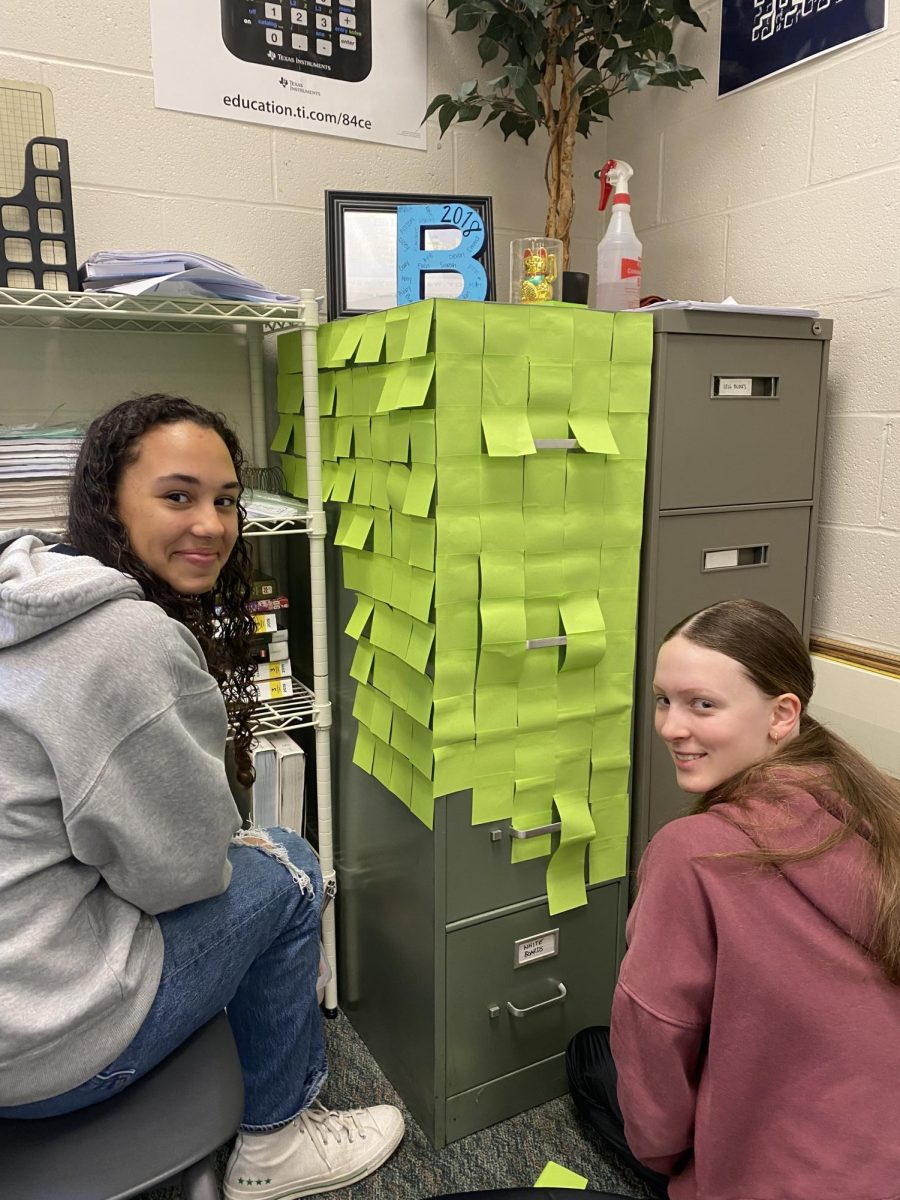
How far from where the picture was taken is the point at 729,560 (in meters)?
1.54

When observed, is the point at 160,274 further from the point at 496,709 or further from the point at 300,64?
the point at 496,709

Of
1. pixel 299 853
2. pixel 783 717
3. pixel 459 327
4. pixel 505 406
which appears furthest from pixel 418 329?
pixel 299 853

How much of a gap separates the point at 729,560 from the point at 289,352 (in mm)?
945

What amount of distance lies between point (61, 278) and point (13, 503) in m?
0.37

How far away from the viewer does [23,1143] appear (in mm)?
878

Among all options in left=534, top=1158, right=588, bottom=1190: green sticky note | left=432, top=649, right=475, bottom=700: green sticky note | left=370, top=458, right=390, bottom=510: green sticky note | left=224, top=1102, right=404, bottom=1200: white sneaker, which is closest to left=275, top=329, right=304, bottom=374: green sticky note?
left=370, top=458, right=390, bottom=510: green sticky note

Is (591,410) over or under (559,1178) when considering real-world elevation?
over

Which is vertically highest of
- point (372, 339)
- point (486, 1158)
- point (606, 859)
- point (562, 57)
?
point (562, 57)

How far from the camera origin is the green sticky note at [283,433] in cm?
177

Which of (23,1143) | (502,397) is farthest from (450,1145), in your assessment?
(502,397)

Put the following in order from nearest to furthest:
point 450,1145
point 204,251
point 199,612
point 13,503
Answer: point 199,612 < point 13,503 < point 450,1145 < point 204,251

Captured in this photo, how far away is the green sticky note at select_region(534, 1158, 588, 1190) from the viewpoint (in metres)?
1.39

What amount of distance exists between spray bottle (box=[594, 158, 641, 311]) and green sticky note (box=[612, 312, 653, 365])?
7.5 inches

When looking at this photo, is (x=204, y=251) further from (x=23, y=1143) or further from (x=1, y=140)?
(x=23, y=1143)
